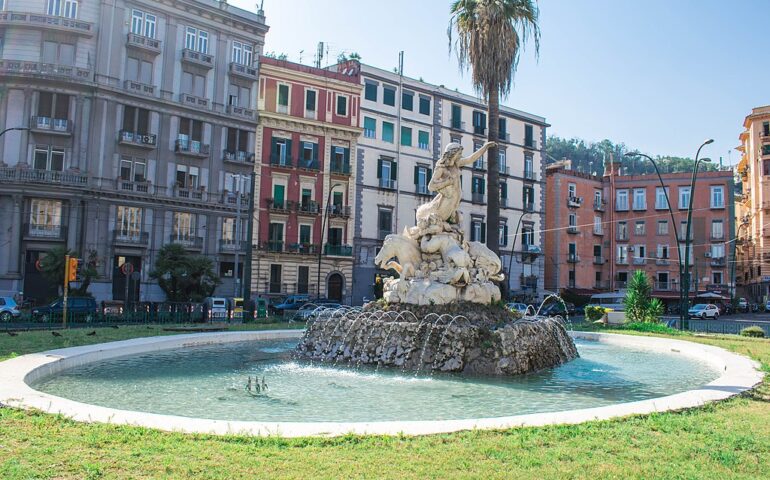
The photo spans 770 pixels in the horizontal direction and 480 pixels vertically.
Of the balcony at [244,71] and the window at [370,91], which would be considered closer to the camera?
the balcony at [244,71]

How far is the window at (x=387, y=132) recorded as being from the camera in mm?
51562

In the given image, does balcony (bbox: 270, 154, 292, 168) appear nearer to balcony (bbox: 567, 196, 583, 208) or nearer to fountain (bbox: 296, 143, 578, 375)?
balcony (bbox: 567, 196, 583, 208)

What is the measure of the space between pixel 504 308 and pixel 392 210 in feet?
119

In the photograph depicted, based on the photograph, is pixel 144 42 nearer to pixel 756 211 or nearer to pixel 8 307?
pixel 8 307

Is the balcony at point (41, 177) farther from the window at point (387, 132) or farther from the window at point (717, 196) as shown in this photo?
the window at point (717, 196)

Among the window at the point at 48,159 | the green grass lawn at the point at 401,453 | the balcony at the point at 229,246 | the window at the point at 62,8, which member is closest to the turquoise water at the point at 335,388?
the green grass lawn at the point at 401,453

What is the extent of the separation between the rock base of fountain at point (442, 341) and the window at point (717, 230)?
54.2m

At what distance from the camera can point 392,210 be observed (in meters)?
51.2

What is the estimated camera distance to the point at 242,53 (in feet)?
148

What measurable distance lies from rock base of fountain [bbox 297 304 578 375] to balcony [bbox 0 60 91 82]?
29933 millimetres

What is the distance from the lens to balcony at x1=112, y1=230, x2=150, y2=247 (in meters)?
38.4

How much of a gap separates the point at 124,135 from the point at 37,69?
5.84 m

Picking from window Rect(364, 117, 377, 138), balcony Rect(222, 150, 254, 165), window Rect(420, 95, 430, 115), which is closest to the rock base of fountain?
balcony Rect(222, 150, 254, 165)

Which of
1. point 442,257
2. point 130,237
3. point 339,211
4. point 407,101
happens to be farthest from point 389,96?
point 442,257
